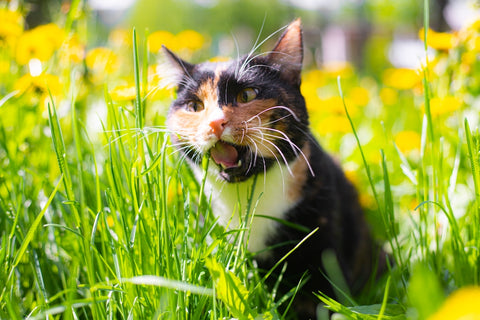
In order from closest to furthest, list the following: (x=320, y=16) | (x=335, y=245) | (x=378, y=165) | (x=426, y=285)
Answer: (x=426, y=285) < (x=335, y=245) < (x=378, y=165) < (x=320, y=16)

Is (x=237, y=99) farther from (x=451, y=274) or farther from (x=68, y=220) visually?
(x=451, y=274)

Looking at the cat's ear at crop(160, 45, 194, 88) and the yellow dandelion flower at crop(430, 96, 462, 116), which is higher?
the cat's ear at crop(160, 45, 194, 88)

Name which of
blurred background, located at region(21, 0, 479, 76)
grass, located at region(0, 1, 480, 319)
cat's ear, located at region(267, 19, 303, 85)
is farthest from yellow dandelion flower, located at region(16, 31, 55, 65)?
blurred background, located at region(21, 0, 479, 76)

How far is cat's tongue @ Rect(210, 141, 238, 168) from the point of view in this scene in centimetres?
88

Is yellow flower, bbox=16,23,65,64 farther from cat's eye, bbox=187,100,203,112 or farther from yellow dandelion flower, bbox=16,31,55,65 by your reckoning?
cat's eye, bbox=187,100,203,112

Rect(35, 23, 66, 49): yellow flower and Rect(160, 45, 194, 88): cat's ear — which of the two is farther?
Rect(35, 23, 66, 49): yellow flower

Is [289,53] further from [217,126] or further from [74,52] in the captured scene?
[74,52]

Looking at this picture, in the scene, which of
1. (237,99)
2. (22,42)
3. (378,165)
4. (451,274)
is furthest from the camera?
(378,165)

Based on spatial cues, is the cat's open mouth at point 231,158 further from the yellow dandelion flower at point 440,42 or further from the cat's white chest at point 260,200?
the yellow dandelion flower at point 440,42

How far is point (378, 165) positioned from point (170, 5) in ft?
34.9

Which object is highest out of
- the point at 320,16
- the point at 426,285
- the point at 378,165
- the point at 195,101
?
the point at 320,16

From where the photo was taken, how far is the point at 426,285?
395 mm

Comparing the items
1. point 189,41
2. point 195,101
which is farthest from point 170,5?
point 195,101

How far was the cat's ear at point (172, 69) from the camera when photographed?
3.55ft
